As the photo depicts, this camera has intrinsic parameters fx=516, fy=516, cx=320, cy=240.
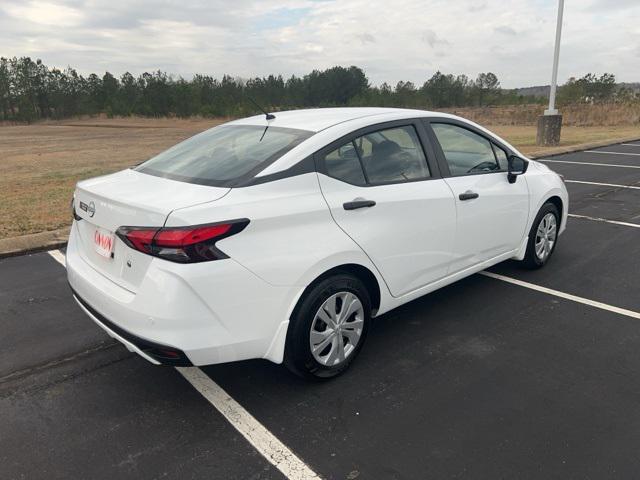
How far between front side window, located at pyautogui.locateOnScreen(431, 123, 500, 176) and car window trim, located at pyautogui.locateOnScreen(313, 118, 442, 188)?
16 cm

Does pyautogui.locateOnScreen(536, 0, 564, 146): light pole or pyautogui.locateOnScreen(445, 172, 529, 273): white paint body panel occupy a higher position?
pyautogui.locateOnScreen(536, 0, 564, 146): light pole

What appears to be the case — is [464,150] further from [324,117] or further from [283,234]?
[283,234]

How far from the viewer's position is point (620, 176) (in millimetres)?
10961

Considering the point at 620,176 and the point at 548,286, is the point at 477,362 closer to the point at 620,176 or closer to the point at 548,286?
the point at 548,286

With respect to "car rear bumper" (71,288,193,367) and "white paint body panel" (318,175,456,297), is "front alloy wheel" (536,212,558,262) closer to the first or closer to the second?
"white paint body panel" (318,175,456,297)

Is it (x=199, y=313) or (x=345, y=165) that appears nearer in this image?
(x=199, y=313)

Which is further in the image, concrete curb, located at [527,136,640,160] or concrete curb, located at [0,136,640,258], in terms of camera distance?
concrete curb, located at [527,136,640,160]

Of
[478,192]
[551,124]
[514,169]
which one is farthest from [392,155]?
[551,124]

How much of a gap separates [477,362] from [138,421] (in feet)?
6.99

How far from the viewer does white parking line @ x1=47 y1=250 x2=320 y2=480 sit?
247 cm

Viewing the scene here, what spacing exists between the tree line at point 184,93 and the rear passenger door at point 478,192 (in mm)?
68876

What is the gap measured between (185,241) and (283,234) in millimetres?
535

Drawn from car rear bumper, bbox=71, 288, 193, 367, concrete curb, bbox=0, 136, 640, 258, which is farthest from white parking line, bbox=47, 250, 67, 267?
car rear bumper, bbox=71, 288, 193, 367

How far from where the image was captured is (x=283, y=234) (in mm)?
2771
